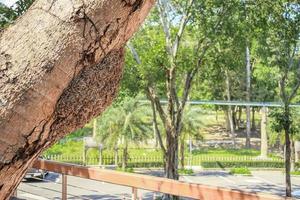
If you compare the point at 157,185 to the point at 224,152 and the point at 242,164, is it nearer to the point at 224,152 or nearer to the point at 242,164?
the point at 242,164

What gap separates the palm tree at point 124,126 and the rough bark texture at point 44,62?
21.8 meters

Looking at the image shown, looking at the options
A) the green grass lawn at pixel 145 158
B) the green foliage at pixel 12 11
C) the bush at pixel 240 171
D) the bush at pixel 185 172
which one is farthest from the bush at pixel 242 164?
the green foliage at pixel 12 11

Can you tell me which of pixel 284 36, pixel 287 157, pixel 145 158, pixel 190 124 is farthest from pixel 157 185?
pixel 145 158

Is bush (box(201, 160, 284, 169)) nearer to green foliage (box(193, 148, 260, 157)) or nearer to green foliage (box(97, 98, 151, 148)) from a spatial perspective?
green foliage (box(193, 148, 260, 157))

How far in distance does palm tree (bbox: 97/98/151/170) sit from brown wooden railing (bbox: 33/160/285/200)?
20074 mm

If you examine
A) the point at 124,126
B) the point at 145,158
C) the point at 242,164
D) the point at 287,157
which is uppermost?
the point at 124,126

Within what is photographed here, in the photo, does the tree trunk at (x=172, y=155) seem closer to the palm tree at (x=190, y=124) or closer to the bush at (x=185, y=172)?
the bush at (x=185, y=172)

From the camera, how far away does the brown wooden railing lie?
2.15 metres

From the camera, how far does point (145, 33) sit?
1571 cm

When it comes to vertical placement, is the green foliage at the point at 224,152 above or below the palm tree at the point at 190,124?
below

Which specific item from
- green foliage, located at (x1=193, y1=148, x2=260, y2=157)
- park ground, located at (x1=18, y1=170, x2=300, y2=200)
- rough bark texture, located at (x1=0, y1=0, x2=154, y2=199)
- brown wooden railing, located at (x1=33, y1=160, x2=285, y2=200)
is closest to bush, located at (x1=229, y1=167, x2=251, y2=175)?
park ground, located at (x1=18, y1=170, x2=300, y2=200)

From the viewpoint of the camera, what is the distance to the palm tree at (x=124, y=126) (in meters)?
23.4

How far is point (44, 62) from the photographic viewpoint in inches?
51.1

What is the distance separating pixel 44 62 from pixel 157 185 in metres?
1.34
